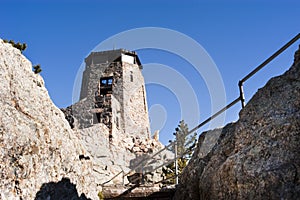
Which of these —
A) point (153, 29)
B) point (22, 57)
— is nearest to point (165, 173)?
point (153, 29)

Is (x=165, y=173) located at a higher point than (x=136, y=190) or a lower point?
higher

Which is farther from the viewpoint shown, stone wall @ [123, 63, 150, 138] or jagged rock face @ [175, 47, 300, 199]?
stone wall @ [123, 63, 150, 138]

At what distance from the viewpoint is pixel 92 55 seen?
30.8m

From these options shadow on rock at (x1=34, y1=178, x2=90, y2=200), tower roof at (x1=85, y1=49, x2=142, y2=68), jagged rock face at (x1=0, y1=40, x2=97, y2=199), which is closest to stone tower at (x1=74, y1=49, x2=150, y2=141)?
tower roof at (x1=85, y1=49, x2=142, y2=68)

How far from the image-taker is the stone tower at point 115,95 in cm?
2391

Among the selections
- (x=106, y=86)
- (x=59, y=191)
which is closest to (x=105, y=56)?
(x=106, y=86)

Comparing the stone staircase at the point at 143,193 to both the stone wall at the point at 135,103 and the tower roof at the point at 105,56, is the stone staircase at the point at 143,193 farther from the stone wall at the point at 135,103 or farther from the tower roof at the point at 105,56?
the tower roof at the point at 105,56

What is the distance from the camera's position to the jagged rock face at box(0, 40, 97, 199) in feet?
10.0

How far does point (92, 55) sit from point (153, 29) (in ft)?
71.7

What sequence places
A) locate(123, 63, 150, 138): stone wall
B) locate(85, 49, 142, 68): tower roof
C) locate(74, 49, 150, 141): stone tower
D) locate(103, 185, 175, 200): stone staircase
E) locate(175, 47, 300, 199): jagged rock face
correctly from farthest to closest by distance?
locate(85, 49, 142, 68): tower roof, locate(123, 63, 150, 138): stone wall, locate(74, 49, 150, 141): stone tower, locate(103, 185, 175, 200): stone staircase, locate(175, 47, 300, 199): jagged rock face

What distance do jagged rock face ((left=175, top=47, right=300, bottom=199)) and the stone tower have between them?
62.9ft

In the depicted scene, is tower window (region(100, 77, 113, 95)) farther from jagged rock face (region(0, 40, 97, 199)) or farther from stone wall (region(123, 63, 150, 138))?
jagged rock face (region(0, 40, 97, 199))

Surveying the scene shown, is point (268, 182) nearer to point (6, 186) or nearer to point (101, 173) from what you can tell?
point (6, 186)

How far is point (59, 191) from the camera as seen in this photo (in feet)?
12.0
